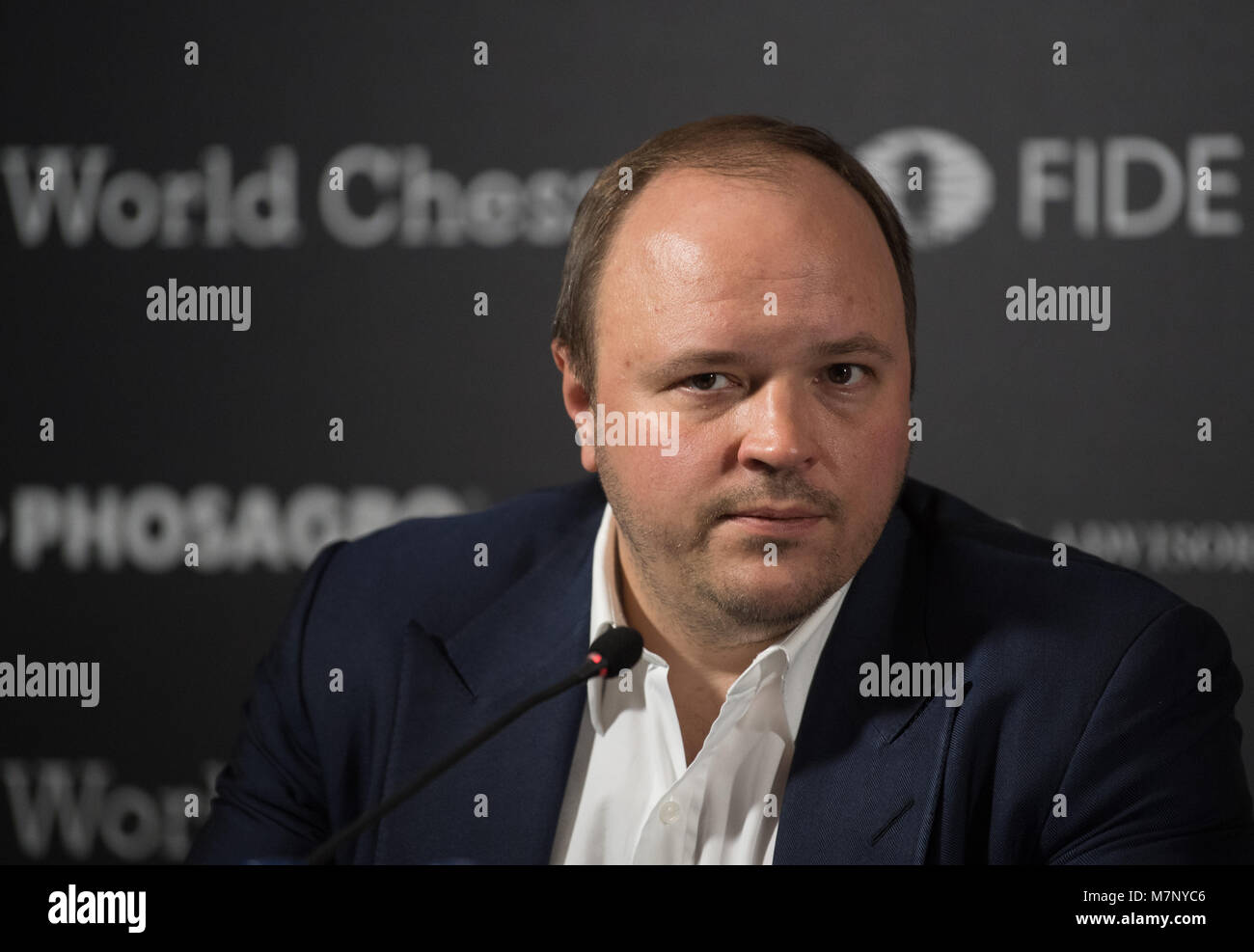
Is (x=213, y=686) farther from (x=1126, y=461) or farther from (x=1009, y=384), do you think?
(x=1126, y=461)

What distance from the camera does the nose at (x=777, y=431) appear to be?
5.44 feet

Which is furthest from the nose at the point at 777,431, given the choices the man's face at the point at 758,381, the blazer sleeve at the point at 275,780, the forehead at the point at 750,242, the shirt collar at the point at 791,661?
the blazer sleeve at the point at 275,780

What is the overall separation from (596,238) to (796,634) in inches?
27.6

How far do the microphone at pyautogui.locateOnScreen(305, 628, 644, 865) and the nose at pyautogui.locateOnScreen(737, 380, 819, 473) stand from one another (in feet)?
1.06

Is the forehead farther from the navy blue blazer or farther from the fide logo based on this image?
the navy blue blazer

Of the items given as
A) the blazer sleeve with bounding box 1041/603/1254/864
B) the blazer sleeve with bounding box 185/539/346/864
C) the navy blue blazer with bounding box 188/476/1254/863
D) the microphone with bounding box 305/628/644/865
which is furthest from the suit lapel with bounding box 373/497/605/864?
the blazer sleeve with bounding box 1041/603/1254/864

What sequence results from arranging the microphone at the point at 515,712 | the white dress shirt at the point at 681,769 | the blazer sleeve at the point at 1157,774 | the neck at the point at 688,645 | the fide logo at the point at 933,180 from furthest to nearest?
1. the fide logo at the point at 933,180
2. the neck at the point at 688,645
3. the white dress shirt at the point at 681,769
4. the blazer sleeve at the point at 1157,774
5. the microphone at the point at 515,712

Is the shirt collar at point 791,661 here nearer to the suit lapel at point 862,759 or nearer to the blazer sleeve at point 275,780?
the suit lapel at point 862,759

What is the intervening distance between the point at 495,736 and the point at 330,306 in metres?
0.82

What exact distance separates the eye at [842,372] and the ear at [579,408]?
0.39 meters

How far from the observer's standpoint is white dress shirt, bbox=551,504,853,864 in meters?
1.74

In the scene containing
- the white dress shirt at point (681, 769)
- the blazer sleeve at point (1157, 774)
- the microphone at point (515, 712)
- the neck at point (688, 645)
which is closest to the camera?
the microphone at point (515, 712)

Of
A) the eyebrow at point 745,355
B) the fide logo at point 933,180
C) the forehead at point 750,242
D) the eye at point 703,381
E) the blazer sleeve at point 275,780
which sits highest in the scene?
the fide logo at point 933,180
